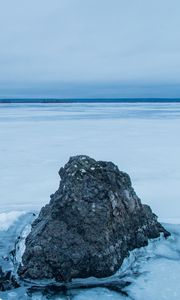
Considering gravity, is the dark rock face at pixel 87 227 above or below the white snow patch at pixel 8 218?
above

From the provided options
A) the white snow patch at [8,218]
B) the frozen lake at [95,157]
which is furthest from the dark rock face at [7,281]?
the frozen lake at [95,157]

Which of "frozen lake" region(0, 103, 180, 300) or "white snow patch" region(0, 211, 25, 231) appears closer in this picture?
"frozen lake" region(0, 103, 180, 300)

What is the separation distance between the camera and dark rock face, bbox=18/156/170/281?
3.42 metres

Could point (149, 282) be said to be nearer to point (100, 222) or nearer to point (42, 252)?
point (100, 222)

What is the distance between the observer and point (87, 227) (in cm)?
364

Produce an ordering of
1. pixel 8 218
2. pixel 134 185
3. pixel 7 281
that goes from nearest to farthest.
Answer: pixel 7 281
pixel 8 218
pixel 134 185

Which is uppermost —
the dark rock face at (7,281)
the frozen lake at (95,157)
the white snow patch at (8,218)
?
the frozen lake at (95,157)

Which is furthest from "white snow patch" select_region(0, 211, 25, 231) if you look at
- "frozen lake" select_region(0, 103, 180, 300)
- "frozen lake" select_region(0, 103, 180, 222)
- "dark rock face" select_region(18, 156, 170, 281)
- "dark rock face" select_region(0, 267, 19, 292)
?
"dark rock face" select_region(0, 267, 19, 292)

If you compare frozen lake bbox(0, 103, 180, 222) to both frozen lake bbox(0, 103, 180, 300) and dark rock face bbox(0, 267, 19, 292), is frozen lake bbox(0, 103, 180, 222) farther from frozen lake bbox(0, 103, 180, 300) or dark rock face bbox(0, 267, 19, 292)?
dark rock face bbox(0, 267, 19, 292)

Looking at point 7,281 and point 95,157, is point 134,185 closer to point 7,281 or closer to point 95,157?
point 95,157

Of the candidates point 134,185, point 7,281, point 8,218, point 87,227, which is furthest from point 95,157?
point 7,281

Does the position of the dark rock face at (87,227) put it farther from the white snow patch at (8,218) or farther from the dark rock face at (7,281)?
the white snow patch at (8,218)

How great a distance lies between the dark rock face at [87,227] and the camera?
3.42 metres

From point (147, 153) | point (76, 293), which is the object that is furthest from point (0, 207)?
point (147, 153)
